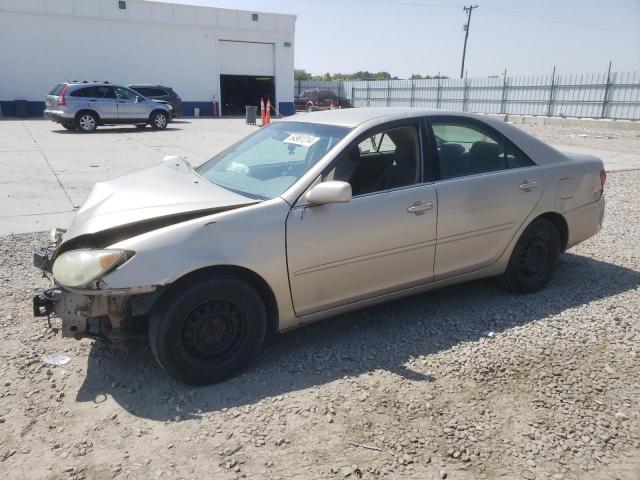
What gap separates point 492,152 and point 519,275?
→ 109 cm

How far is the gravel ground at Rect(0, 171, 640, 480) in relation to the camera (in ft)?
8.19

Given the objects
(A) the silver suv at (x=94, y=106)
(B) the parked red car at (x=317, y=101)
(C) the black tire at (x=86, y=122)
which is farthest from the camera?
(B) the parked red car at (x=317, y=101)

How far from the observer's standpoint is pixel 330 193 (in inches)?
122

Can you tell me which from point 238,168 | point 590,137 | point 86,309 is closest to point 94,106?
point 238,168

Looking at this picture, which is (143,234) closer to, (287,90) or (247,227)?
(247,227)

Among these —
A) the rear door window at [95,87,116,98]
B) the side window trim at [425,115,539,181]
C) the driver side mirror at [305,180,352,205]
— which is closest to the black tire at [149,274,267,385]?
the driver side mirror at [305,180,352,205]

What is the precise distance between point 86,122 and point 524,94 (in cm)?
2191

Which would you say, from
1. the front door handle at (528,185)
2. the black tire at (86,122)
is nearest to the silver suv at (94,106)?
the black tire at (86,122)

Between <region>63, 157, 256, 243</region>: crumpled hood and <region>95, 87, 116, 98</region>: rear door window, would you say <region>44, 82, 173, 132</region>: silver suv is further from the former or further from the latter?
<region>63, 157, 256, 243</region>: crumpled hood

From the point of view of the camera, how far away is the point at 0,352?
345cm

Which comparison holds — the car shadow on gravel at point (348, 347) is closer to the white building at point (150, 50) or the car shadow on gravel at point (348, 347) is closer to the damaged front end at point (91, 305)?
the damaged front end at point (91, 305)

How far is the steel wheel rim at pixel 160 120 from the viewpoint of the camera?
20.4 meters

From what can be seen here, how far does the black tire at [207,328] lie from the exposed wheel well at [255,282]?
27 millimetres

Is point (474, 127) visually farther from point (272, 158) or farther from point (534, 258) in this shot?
point (272, 158)
